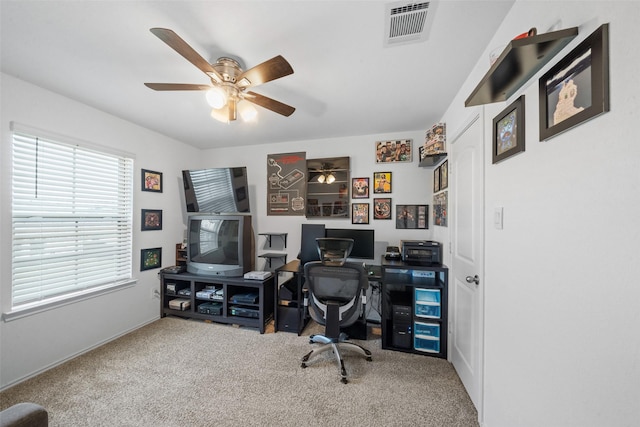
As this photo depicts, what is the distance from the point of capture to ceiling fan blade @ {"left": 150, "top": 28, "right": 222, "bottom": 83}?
1.06 m

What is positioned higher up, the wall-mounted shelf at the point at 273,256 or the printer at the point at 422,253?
the printer at the point at 422,253

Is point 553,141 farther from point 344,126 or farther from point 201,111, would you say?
point 201,111

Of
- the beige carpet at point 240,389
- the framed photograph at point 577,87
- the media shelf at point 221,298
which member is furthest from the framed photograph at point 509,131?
the media shelf at point 221,298

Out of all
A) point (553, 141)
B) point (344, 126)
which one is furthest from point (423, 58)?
point (344, 126)

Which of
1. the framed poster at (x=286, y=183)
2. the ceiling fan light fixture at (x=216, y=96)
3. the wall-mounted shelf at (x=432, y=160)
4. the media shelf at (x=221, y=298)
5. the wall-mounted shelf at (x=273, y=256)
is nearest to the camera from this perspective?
the ceiling fan light fixture at (x=216, y=96)

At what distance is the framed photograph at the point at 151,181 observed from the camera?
2830 mm

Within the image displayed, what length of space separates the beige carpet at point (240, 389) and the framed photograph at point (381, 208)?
1.54 metres

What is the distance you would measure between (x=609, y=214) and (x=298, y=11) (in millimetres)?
1553

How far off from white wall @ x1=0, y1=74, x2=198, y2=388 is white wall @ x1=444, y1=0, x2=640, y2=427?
3.52 m

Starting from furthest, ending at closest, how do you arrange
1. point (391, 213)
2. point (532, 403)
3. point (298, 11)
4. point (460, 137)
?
point (391, 213) < point (460, 137) < point (298, 11) < point (532, 403)

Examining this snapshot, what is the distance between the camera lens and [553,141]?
88cm

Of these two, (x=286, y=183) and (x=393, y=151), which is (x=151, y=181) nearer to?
(x=286, y=183)

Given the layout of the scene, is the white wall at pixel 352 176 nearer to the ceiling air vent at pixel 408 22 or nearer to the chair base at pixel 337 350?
the chair base at pixel 337 350

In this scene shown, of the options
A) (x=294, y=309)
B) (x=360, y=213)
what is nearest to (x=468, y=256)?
(x=360, y=213)
